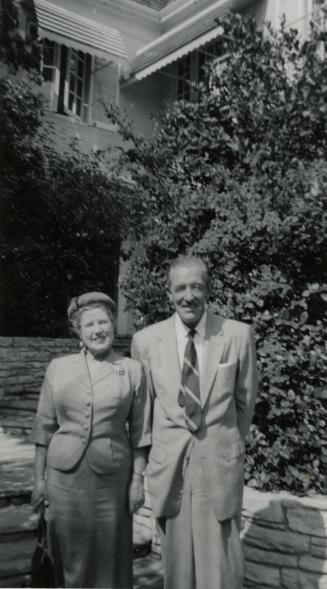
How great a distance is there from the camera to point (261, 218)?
4.36 meters

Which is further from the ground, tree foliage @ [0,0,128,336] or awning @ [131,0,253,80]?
awning @ [131,0,253,80]

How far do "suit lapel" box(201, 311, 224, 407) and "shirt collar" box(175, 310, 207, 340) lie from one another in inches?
0.9

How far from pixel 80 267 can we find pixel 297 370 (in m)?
6.02

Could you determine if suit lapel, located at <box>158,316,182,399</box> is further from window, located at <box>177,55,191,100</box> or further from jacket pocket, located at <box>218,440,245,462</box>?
window, located at <box>177,55,191,100</box>

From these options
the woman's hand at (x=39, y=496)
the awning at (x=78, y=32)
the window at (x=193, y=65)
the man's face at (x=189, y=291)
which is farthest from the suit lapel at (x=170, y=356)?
the window at (x=193, y=65)

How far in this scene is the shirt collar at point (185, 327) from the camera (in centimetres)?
268

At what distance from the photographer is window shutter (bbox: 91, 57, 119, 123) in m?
10.8

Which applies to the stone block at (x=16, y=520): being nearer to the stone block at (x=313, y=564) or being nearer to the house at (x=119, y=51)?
the stone block at (x=313, y=564)

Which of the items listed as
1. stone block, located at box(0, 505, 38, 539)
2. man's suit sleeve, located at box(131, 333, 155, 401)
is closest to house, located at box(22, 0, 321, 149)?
stone block, located at box(0, 505, 38, 539)

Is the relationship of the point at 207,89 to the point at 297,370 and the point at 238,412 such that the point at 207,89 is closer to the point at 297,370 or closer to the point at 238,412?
the point at 297,370

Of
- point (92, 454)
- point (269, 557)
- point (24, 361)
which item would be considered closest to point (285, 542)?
point (269, 557)

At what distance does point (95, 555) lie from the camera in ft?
8.55

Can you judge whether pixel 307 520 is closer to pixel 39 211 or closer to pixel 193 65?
pixel 39 211

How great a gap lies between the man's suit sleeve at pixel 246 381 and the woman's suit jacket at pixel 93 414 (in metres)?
0.49
